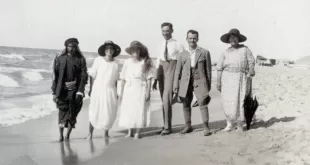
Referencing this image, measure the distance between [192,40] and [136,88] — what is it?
114 cm

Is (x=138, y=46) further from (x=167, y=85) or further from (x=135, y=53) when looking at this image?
(x=167, y=85)

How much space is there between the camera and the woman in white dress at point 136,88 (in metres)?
5.48

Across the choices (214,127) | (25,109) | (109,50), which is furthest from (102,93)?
(25,109)

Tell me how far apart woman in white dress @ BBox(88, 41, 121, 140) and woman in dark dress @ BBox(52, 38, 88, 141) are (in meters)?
0.24

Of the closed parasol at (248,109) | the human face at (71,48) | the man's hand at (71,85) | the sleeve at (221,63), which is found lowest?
the closed parasol at (248,109)

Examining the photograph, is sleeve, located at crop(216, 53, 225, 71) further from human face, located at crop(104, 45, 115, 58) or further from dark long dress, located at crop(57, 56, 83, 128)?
dark long dress, located at crop(57, 56, 83, 128)

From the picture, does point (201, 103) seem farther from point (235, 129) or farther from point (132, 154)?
point (132, 154)

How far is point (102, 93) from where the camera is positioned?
5.43m

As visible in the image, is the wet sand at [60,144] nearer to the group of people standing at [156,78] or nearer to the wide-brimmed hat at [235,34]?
the group of people standing at [156,78]

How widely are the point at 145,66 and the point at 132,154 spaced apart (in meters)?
1.57

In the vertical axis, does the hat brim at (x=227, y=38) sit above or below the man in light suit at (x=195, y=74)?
above

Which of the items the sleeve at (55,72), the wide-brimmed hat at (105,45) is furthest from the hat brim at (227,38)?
the sleeve at (55,72)

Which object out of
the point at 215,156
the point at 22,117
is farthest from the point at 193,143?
the point at 22,117

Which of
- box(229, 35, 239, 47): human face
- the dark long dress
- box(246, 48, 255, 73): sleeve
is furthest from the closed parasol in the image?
the dark long dress
